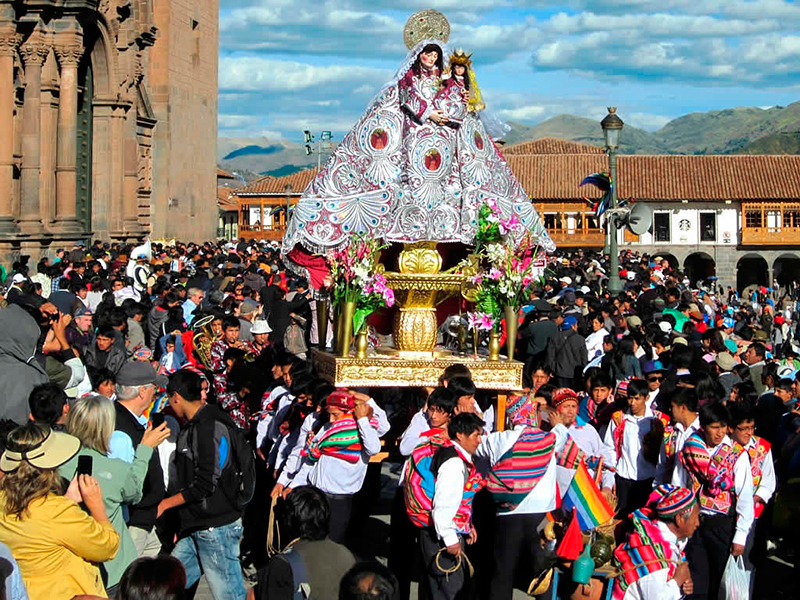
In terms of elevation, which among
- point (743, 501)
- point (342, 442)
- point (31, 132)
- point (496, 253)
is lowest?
point (743, 501)

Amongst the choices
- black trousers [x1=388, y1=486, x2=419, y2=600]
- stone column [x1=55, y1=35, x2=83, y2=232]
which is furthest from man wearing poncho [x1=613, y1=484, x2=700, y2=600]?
stone column [x1=55, y1=35, x2=83, y2=232]

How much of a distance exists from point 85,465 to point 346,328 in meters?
4.13

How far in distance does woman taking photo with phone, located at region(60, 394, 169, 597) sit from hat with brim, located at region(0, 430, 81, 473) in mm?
448

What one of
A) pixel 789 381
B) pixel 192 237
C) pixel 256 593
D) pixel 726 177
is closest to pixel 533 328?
pixel 789 381

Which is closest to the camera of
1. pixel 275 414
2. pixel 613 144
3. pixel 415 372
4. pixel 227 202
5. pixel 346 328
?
pixel 275 414

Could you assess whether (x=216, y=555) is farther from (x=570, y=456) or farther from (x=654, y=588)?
(x=654, y=588)

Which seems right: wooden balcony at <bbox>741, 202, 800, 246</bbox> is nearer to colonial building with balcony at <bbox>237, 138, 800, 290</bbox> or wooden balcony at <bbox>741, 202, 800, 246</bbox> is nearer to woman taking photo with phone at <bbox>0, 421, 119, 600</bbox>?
colonial building with balcony at <bbox>237, 138, 800, 290</bbox>

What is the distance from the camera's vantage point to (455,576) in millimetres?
6594

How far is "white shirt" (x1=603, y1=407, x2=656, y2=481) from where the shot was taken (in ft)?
26.8

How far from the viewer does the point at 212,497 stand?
6.58 m

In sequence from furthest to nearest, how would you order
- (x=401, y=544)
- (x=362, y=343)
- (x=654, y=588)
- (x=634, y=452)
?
1. (x=362, y=343)
2. (x=634, y=452)
3. (x=401, y=544)
4. (x=654, y=588)

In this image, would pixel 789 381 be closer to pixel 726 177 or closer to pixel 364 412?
pixel 364 412

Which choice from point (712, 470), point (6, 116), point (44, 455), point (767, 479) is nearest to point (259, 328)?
point (712, 470)

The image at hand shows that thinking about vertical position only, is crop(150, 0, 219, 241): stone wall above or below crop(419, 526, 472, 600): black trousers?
above
